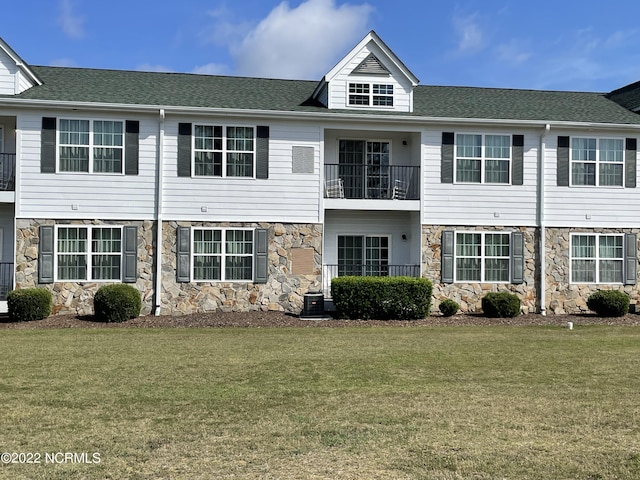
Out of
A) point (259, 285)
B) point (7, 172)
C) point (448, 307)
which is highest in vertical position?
point (7, 172)

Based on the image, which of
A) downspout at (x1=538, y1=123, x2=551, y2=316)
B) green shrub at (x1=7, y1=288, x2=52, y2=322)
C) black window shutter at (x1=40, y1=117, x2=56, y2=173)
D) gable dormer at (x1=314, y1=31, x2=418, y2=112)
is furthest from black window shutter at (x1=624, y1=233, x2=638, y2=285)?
black window shutter at (x1=40, y1=117, x2=56, y2=173)

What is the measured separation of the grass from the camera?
17.5ft

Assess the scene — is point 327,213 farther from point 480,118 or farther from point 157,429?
→ point 157,429

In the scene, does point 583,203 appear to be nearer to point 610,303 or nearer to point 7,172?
point 610,303

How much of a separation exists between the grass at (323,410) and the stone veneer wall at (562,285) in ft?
23.9

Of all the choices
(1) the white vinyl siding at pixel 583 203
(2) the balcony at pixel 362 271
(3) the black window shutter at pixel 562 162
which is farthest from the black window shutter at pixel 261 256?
(3) the black window shutter at pixel 562 162

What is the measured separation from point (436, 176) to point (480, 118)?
2.18 meters

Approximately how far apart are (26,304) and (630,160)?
59.8 ft

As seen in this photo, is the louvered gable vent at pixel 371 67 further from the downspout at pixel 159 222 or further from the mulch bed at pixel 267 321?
the mulch bed at pixel 267 321

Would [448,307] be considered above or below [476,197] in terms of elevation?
below

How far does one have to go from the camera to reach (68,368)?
10055 mm

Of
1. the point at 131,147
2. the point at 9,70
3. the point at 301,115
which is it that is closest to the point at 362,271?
the point at 301,115

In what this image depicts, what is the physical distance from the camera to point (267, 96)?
2059cm

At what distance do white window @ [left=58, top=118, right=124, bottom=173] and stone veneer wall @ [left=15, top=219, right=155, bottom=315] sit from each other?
157 centimetres
